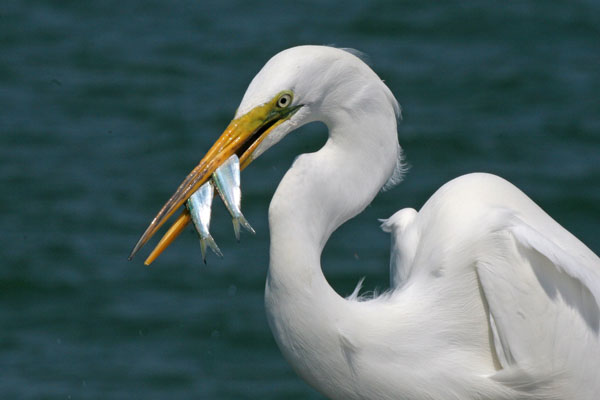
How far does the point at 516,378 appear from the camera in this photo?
3.99m

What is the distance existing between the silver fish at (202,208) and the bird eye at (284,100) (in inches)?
13.4

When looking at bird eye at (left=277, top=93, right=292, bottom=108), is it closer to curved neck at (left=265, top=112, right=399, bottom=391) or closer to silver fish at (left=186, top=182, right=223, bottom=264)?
curved neck at (left=265, top=112, right=399, bottom=391)

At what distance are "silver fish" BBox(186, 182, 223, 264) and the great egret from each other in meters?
0.03

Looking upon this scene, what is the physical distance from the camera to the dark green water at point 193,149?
6.51 m

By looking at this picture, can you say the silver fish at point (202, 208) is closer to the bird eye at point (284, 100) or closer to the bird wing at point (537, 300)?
the bird eye at point (284, 100)

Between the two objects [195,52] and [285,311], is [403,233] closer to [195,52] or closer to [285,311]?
[285,311]

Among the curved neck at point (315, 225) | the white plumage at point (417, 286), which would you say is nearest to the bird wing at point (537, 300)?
the white plumage at point (417, 286)

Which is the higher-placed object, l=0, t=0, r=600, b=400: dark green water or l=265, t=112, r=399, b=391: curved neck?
l=265, t=112, r=399, b=391: curved neck

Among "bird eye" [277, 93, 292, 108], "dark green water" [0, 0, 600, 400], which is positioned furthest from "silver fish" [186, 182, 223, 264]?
"dark green water" [0, 0, 600, 400]

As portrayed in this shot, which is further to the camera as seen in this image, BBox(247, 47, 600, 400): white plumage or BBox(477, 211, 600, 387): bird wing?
BBox(477, 211, 600, 387): bird wing

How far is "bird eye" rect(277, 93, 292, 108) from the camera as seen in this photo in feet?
11.8

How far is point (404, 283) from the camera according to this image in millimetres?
4324

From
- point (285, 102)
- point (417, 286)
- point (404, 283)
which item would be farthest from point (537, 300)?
point (285, 102)

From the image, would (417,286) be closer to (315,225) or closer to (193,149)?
(315,225)
